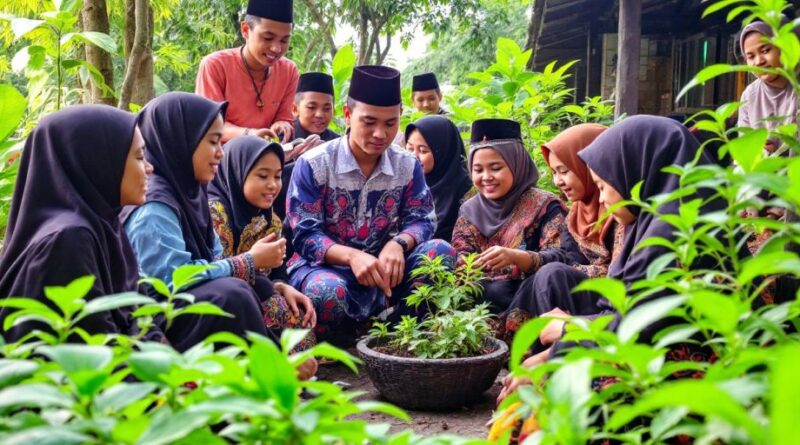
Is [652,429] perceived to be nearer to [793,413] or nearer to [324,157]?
[793,413]

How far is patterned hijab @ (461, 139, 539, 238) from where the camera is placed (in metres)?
4.17

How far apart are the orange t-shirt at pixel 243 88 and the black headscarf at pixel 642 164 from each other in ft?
8.65

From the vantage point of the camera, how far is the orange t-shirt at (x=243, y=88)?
4.72 meters

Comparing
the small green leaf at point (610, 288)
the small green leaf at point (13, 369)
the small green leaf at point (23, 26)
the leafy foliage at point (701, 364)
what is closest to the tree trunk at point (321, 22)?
the small green leaf at point (23, 26)

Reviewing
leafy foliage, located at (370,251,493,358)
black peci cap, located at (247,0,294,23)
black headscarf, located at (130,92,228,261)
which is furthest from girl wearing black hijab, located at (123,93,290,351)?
black peci cap, located at (247,0,294,23)

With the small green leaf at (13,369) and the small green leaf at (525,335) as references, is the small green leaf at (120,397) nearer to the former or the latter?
the small green leaf at (13,369)

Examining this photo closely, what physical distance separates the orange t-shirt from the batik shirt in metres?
0.89

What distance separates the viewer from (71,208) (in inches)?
93.0

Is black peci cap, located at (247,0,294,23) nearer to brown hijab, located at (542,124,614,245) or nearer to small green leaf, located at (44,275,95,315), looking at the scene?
brown hijab, located at (542,124,614,245)

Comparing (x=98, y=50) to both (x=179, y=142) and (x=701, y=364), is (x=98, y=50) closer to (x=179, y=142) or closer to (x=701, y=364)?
(x=179, y=142)

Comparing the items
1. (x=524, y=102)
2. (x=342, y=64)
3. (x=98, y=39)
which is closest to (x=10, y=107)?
(x=98, y=39)

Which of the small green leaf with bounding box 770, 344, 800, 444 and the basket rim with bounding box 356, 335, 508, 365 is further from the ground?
the small green leaf with bounding box 770, 344, 800, 444

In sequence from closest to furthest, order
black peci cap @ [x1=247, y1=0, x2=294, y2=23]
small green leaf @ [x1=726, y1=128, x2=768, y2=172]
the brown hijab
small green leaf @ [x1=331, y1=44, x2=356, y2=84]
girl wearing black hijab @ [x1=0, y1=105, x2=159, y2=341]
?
1. small green leaf @ [x1=726, y1=128, x2=768, y2=172]
2. girl wearing black hijab @ [x1=0, y1=105, x2=159, y2=341]
3. the brown hijab
4. black peci cap @ [x1=247, y1=0, x2=294, y2=23]
5. small green leaf @ [x1=331, y1=44, x2=356, y2=84]

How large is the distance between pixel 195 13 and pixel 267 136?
8047 mm
